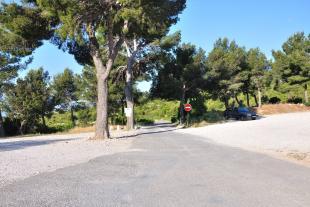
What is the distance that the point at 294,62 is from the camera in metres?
72.2

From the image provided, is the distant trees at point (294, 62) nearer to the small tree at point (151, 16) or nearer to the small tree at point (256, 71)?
the small tree at point (256, 71)

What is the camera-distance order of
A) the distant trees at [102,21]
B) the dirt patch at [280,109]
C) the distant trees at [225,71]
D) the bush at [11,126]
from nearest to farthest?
the distant trees at [102,21] < the distant trees at [225,71] < the bush at [11,126] < the dirt patch at [280,109]

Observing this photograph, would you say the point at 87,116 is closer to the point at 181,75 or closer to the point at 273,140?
the point at 181,75

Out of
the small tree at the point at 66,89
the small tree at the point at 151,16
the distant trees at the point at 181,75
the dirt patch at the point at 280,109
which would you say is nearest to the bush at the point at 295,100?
the dirt patch at the point at 280,109

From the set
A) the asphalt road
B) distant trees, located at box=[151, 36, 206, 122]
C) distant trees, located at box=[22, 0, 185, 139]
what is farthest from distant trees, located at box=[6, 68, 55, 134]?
the asphalt road

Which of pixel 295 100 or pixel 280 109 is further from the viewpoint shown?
pixel 295 100

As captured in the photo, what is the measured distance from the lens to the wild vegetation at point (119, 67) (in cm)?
2700

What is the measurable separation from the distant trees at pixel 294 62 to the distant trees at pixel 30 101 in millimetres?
38538

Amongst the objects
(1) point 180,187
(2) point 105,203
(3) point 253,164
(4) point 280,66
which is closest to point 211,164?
(3) point 253,164

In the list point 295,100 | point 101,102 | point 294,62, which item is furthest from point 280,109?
point 101,102

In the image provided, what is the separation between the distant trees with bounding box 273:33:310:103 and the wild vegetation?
171 mm

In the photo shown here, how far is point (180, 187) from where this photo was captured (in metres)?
8.89

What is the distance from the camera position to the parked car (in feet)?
180

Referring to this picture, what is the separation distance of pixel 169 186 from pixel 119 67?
41891 millimetres
